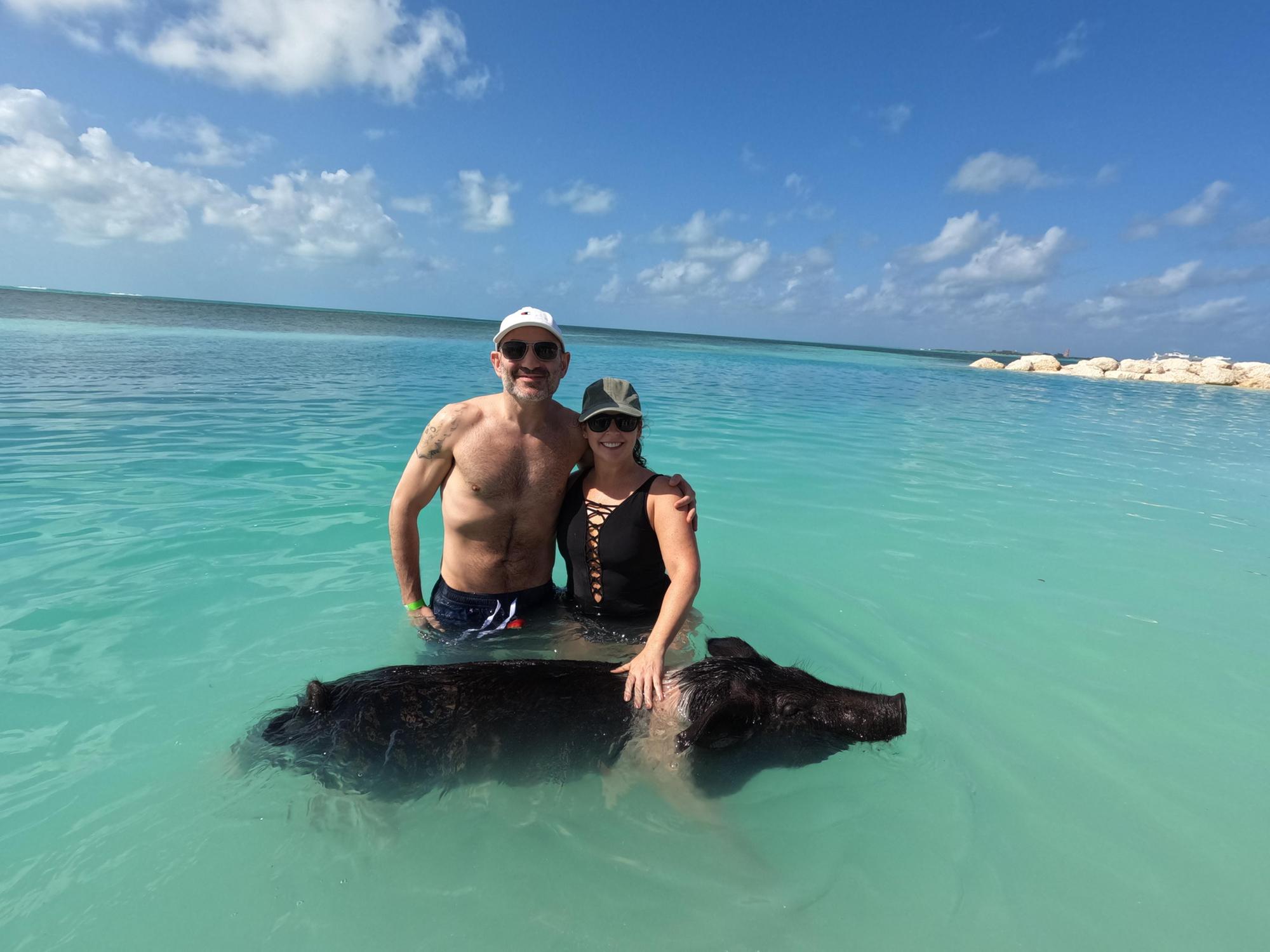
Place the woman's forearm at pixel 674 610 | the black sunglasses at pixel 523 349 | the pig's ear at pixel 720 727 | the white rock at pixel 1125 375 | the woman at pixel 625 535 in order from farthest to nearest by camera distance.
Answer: the white rock at pixel 1125 375, the black sunglasses at pixel 523 349, the woman at pixel 625 535, the woman's forearm at pixel 674 610, the pig's ear at pixel 720 727

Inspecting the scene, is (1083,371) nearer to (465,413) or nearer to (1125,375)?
(1125,375)

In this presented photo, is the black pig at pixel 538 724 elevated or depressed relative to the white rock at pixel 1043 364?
depressed

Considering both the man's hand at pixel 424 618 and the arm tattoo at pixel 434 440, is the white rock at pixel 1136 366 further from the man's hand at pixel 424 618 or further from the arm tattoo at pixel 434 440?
the man's hand at pixel 424 618

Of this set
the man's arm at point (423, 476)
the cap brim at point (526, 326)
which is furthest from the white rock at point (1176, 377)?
the man's arm at point (423, 476)

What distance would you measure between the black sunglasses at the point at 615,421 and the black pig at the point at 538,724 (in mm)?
1370

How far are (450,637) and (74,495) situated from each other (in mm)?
5934

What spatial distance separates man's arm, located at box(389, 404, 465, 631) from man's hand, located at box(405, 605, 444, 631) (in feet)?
1.37

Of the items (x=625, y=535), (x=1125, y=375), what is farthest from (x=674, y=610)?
(x=1125, y=375)

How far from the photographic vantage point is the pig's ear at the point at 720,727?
296 centimetres

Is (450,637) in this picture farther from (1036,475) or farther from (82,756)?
(1036,475)

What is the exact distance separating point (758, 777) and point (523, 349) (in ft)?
9.29

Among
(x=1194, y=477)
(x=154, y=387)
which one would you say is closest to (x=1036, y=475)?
(x=1194, y=477)

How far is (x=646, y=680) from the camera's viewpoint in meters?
3.02

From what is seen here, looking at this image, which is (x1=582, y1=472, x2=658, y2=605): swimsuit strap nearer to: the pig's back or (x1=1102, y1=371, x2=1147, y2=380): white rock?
the pig's back
